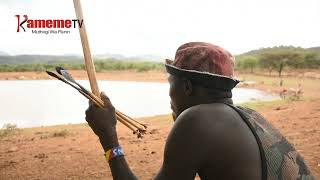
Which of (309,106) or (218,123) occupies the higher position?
(218,123)

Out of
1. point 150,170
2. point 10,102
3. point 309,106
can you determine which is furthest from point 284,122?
point 10,102

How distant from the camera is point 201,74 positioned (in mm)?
1720

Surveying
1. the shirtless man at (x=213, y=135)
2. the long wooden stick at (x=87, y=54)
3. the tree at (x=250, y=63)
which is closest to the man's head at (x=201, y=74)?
the shirtless man at (x=213, y=135)

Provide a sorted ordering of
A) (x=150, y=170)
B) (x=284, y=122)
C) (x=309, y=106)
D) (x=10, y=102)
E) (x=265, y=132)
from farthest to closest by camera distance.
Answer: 1. (x=10, y=102)
2. (x=309, y=106)
3. (x=284, y=122)
4. (x=150, y=170)
5. (x=265, y=132)

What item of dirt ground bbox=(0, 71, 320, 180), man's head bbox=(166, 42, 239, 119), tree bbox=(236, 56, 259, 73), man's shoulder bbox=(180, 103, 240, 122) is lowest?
dirt ground bbox=(0, 71, 320, 180)

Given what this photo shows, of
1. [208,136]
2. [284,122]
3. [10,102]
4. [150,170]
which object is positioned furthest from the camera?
[10,102]

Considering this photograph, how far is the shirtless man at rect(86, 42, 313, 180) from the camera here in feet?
5.28

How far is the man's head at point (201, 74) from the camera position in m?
1.74

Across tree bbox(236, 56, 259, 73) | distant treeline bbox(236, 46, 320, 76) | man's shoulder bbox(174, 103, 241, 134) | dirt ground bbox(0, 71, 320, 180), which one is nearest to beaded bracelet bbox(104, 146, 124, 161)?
man's shoulder bbox(174, 103, 241, 134)

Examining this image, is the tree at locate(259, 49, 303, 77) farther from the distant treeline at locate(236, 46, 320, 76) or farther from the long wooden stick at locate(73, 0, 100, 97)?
the long wooden stick at locate(73, 0, 100, 97)

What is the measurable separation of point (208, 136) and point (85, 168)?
477cm

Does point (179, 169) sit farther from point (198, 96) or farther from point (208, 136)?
point (198, 96)

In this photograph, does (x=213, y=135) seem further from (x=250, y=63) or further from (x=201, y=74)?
(x=250, y=63)

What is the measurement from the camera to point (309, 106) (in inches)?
483
